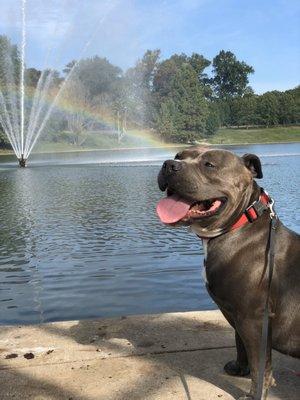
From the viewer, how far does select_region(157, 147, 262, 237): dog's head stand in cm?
337

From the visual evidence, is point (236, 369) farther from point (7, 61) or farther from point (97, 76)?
point (97, 76)

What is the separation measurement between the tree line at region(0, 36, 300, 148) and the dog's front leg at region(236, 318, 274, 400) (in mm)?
47340

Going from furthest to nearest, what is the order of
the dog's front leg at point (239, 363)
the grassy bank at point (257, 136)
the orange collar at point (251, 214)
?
the grassy bank at point (257, 136) < the dog's front leg at point (239, 363) < the orange collar at point (251, 214)

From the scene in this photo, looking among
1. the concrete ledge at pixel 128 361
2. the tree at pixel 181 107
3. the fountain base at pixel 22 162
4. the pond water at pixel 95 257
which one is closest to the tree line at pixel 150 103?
the tree at pixel 181 107

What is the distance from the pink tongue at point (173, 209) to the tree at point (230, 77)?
146337mm

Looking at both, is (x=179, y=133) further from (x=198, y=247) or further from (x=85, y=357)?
(x=85, y=357)

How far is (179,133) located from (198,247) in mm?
75260

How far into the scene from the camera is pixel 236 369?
3.83 meters

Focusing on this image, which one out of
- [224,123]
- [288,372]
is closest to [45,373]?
[288,372]

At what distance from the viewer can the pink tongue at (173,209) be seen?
340 centimetres

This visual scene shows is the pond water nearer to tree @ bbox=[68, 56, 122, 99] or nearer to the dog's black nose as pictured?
the dog's black nose

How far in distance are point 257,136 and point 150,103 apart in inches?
846

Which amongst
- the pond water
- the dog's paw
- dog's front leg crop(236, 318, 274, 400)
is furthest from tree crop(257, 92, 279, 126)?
dog's front leg crop(236, 318, 274, 400)

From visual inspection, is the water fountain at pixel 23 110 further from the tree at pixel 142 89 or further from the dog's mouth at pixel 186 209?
the dog's mouth at pixel 186 209
